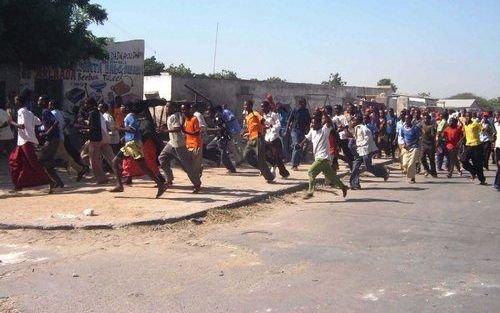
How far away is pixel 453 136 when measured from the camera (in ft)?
47.4

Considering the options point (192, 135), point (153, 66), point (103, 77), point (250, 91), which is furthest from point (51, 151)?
point (153, 66)

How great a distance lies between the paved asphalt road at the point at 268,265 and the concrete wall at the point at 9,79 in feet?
34.1

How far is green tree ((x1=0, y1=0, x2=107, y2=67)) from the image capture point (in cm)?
1358

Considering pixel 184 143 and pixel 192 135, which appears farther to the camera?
pixel 192 135

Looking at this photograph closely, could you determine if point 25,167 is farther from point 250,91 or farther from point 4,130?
point 250,91

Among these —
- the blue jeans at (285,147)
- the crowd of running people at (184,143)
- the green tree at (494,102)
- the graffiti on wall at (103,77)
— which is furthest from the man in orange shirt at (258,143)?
the green tree at (494,102)

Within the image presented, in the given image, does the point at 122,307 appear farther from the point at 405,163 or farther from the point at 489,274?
the point at 405,163

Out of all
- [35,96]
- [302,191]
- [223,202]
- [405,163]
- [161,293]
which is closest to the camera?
[161,293]

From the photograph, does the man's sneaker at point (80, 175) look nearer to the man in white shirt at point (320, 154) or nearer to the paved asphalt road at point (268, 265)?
the paved asphalt road at point (268, 265)

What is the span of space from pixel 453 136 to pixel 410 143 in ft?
5.50

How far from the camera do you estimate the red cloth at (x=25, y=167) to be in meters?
9.56

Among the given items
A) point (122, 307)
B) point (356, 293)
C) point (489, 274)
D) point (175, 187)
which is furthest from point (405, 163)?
point (122, 307)

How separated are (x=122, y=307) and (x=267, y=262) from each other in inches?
72.4

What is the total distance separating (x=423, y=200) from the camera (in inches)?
412
